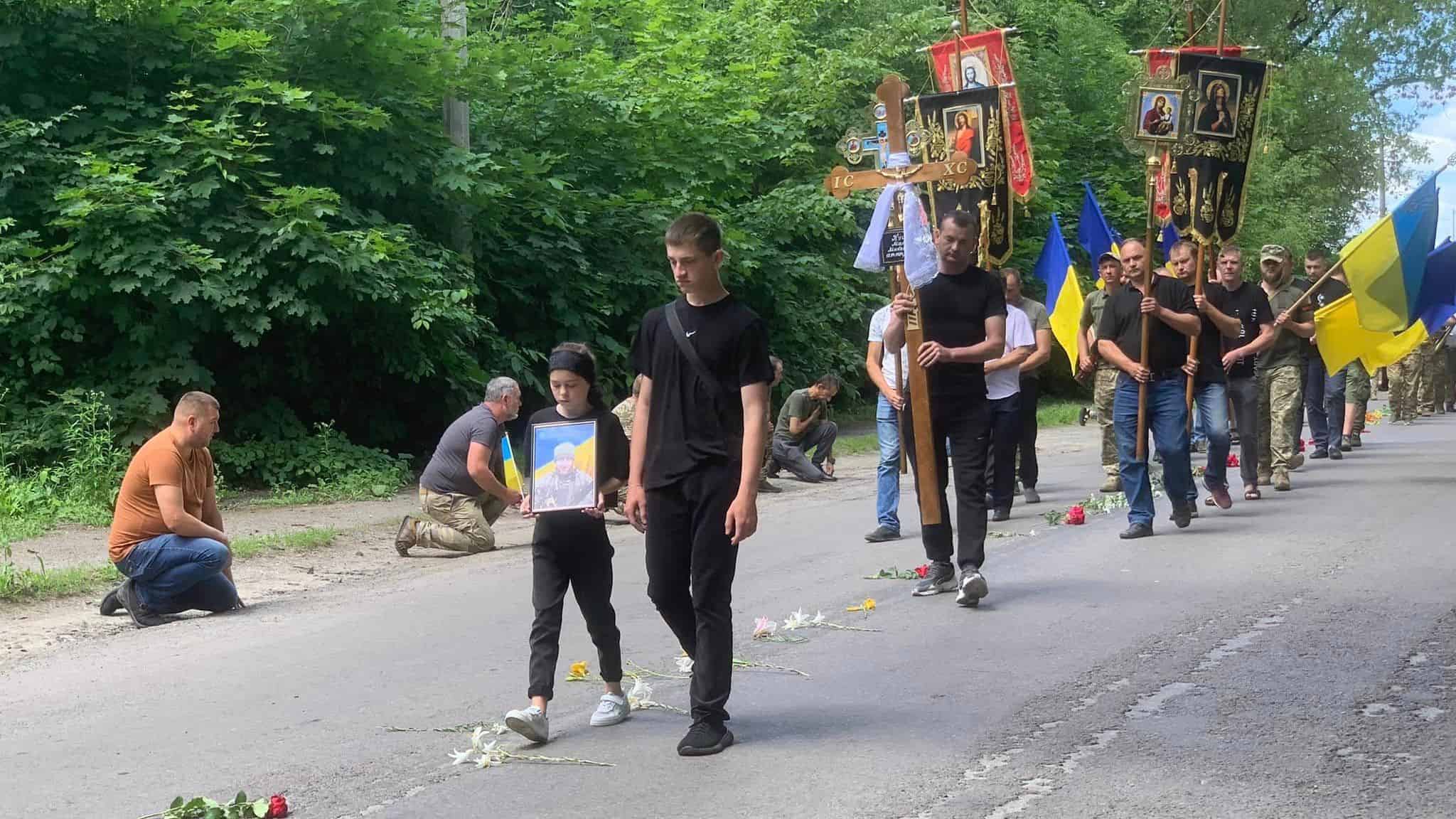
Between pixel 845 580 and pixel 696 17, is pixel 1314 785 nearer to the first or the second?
pixel 845 580

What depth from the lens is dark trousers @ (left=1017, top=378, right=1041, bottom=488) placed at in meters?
14.3

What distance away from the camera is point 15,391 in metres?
15.0

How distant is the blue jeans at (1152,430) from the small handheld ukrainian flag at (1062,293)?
23.3 ft

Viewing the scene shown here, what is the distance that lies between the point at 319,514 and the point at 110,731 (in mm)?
7998

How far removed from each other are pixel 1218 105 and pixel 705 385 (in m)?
9.53

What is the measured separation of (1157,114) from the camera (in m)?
13.1

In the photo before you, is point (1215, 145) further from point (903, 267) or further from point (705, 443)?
point (705, 443)

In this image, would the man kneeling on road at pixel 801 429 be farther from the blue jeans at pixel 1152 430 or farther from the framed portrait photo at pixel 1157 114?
the blue jeans at pixel 1152 430

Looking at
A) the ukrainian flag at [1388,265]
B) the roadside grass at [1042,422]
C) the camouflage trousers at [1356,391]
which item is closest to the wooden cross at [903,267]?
the ukrainian flag at [1388,265]

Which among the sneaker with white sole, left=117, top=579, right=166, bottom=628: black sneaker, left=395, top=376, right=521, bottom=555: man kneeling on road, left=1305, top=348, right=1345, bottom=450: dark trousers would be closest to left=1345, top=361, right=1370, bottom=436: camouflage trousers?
left=1305, top=348, right=1345, bottom=450: dark trousers

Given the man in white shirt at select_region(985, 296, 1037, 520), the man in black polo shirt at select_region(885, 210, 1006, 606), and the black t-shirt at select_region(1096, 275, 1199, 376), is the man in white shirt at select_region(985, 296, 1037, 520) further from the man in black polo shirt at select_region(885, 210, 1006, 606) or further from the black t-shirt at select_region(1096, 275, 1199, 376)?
the man in black polo shirt at select_region(885, 210, 1006, 606)

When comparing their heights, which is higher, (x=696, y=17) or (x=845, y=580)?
(x=696, y=17)

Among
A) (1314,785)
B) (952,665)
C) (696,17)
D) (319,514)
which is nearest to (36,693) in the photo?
(952,665)

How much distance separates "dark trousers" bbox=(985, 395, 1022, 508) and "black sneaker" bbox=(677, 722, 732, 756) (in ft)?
17.1
